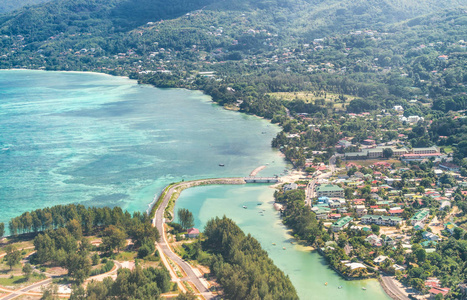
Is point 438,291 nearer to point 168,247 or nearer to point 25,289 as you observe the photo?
point 168,247

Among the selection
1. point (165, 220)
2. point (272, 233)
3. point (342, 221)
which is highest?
point (342, 221)

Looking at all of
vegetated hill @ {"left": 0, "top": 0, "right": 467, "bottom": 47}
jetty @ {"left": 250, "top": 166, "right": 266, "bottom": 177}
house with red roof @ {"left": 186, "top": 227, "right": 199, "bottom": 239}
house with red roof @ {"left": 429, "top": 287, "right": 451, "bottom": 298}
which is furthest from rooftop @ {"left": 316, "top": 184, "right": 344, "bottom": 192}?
vegetated hill @ {"left": 0, "top": 0, "right": 467, "bottom": 47}

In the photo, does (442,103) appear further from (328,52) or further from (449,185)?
(328,52)

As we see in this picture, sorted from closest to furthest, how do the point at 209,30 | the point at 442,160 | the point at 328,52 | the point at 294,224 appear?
Result: the point at 294,224 < the point at 442,160 < the point at 328,52 < the point at 209,30

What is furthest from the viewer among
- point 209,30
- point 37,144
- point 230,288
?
point 209,30

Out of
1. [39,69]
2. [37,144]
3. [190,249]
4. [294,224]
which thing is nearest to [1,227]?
[190,249]

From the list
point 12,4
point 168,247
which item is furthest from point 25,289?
point 12,4
